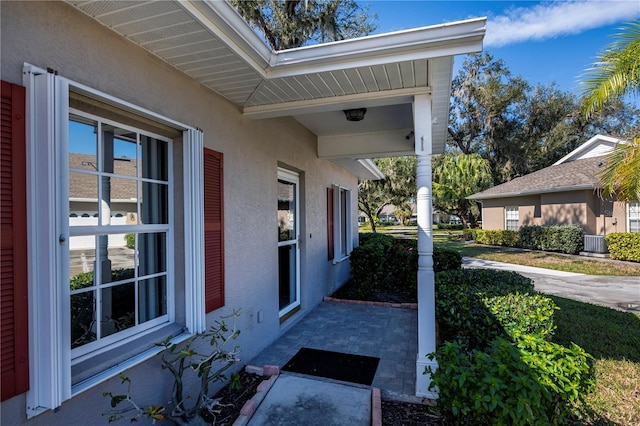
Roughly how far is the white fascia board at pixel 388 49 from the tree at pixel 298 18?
23.3 feet

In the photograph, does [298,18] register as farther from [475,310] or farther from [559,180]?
[559,180]

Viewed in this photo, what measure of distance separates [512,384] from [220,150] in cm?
309

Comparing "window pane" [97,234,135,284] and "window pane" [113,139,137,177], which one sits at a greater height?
"window pane" [113,139,137,177]

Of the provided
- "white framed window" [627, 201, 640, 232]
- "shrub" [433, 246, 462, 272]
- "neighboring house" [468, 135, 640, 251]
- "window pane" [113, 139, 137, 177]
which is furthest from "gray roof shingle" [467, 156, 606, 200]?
"window pane" [113, 139, 137, 177]

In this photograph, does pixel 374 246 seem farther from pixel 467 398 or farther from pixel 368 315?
pixel 467 398

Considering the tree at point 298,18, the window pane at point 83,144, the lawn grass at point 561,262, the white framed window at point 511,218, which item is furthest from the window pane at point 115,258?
the white framed window at point 511,218

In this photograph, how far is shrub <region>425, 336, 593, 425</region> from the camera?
1976mm

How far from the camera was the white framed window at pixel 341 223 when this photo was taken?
774 cm

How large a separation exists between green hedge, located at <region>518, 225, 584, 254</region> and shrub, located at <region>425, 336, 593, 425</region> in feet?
46.8

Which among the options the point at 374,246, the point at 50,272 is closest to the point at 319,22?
the point at 374,246

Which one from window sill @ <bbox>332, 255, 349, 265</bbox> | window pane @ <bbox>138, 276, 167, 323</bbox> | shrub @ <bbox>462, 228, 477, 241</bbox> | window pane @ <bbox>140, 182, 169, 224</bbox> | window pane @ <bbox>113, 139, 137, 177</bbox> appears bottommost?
shrub @ <bbox>462, 228, 477, 241</bbox>

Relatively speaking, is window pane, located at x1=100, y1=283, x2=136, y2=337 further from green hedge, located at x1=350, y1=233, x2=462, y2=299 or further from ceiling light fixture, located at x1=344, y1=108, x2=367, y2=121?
green hedge, located at x1=350, y1=233, x2=462, y2=299

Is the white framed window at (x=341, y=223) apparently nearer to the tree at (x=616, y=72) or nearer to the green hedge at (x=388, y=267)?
the green hedge at (x=388, y=267)

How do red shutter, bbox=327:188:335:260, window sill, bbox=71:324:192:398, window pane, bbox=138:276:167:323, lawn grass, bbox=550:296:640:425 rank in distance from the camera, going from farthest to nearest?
1. red shutter, bbox=327:188:335:260
2. lawn grass, bbox=550:296:640:425
3. window pane, bbox=138:276:167:323
4. window sill, bbox=71:324:192:398
